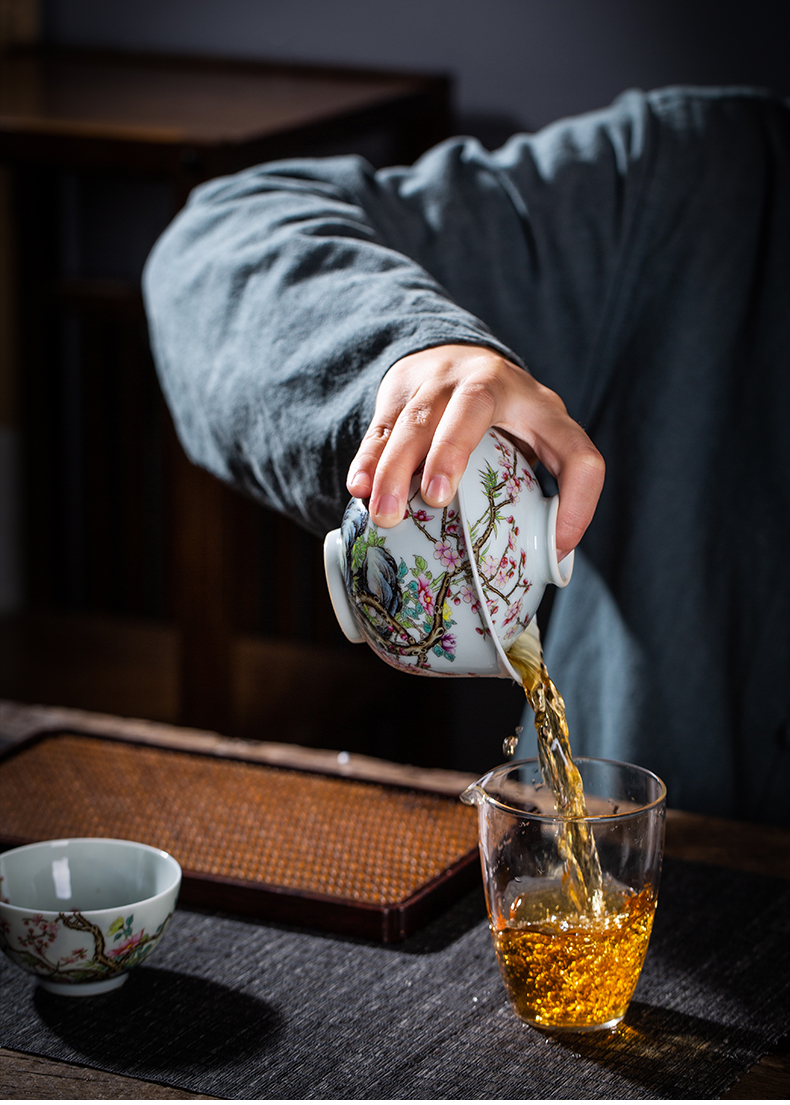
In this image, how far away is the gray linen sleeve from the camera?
0.93 meters

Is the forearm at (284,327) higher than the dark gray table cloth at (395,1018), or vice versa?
the forearm at (284,327)

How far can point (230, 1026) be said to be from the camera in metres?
0.73

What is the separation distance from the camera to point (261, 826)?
0.98m

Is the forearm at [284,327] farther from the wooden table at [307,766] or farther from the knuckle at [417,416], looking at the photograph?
the wooden table at [307,766]

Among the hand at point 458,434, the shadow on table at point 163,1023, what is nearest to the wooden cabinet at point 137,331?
the hand at point 458,434

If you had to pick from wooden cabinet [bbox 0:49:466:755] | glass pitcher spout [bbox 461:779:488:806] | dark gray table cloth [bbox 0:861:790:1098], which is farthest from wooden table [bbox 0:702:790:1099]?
wooden cabinet [bbox 0:49:466:755]

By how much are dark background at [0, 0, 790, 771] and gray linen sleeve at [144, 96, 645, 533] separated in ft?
2.43

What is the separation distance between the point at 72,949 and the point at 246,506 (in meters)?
1.91

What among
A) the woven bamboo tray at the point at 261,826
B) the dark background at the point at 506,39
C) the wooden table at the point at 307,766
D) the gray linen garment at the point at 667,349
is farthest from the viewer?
the dark background at the point at 506,39

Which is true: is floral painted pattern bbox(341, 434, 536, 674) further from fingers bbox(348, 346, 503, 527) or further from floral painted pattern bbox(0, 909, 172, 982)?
floral painted pattern bbox(0, 909, 172, 982)

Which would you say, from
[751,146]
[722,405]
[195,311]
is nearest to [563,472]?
[195,311]

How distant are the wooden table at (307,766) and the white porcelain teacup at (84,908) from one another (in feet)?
0.20

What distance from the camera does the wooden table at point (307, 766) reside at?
668 millimetres

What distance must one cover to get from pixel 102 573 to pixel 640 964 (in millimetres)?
2320
